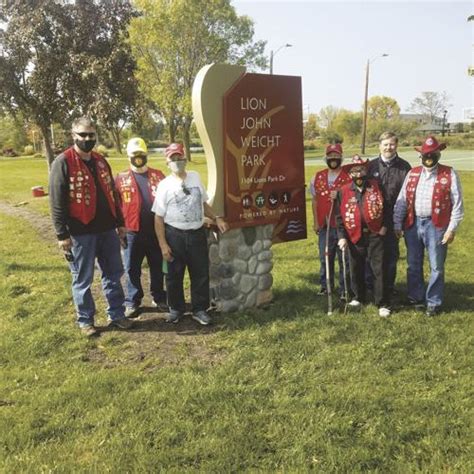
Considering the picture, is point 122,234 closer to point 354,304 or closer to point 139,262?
point 139,262

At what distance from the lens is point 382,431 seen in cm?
323

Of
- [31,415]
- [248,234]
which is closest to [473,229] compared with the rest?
[248,234]

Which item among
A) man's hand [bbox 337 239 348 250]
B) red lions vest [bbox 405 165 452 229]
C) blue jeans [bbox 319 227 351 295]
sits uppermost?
red lions vest [bbox 405 165 452 229]

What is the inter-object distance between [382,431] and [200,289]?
2.34 metres

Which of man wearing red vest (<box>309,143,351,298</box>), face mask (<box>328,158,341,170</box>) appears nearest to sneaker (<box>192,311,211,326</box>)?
man wearing red vest (<box>309,143,351,298</box>)

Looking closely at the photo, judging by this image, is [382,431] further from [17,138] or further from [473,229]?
[17,138]

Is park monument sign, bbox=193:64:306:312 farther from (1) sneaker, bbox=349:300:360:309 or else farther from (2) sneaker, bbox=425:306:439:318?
(2) sneaker, bbox=425:306:439:318

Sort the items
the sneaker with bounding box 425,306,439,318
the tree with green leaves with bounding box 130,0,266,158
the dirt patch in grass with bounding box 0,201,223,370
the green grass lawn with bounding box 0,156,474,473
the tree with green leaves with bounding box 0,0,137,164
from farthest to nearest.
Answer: the tree with green leaves with bounding box 130,0,266,158, the tree with green leaves with bounding box 0,0,137,164, the sneaker with bounding box 425,306,439,318, the dirt patch in grass with bounding box 0,201,223,370, the green grass lawn with bounding box 0,156,474,473

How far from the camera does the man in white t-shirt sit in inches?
Answer: 186

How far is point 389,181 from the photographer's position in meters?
5.42

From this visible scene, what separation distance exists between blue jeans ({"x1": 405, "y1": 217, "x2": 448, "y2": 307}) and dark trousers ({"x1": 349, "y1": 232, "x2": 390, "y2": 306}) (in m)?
0.37

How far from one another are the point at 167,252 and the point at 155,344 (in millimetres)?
874

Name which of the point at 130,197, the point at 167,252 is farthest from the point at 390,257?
the point at 130,197

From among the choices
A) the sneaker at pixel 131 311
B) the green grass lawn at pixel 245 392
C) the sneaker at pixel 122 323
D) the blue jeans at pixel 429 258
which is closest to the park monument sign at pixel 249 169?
the green grass lawn at pixel 245 392
